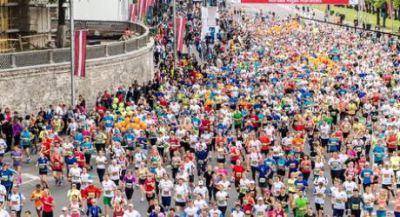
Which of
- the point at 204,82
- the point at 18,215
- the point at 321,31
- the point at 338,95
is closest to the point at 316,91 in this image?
the point at 338,95

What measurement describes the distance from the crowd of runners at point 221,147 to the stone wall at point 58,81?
0.75 meters

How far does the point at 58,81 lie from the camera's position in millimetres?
39094

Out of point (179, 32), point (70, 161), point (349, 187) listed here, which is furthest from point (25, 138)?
point (179, 32)

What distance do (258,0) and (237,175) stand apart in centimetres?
2872

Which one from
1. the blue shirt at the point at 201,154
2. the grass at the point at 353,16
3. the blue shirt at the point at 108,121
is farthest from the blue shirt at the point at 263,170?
the grass at the point at 353,16

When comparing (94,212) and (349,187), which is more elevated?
(349,187)

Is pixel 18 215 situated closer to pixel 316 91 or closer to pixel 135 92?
pixel 135 92

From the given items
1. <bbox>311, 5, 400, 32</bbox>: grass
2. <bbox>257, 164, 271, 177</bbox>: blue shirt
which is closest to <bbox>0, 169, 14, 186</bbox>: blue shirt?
<bbox>257, 164, 271, 177</bbox>: blue shirt

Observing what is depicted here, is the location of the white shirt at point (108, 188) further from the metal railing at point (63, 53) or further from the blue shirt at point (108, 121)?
the metal railing at point (63, 53)

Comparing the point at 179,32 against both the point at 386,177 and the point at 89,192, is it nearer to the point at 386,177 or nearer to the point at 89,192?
the point at 386,177

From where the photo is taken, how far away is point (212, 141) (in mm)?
31906

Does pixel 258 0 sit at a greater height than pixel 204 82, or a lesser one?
greater

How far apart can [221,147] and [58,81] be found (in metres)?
12.5

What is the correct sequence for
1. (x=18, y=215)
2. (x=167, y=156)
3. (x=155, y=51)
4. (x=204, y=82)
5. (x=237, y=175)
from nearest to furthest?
(x=18, y=215) → (x=237, y=175) → (x=167, y=156) → (x=204, y=82) → (x=155, y=51)
